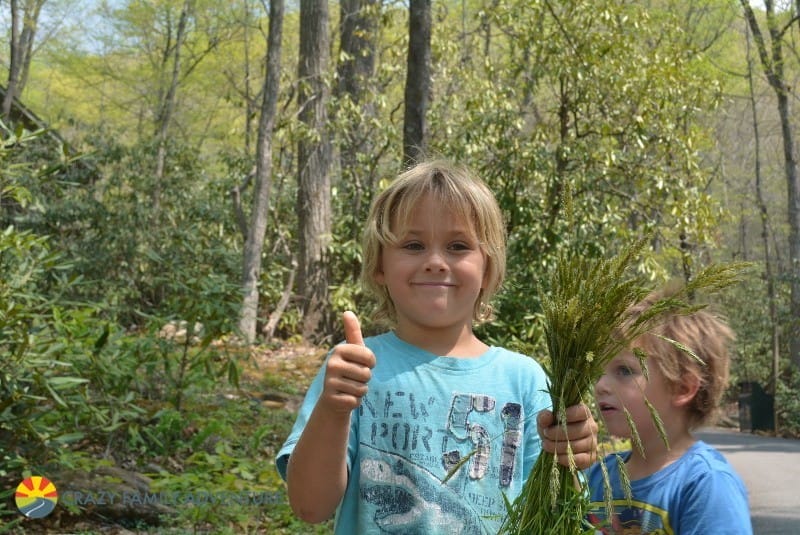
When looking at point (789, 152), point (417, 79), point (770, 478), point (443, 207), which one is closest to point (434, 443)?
point (443, 207)

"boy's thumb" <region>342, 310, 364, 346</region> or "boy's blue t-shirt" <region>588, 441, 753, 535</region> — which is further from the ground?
"boy's thumb" <region>342, 310, 364, 346</region>

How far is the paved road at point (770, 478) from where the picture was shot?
24.7 feet

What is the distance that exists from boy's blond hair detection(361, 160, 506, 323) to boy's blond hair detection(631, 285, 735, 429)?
1.75 feet

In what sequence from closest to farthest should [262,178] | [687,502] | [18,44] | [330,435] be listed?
[330,435], [687,502], [262,178], [18,44]

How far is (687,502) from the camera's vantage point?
7.38 feet

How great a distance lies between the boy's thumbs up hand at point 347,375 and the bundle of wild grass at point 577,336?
1.22 ft

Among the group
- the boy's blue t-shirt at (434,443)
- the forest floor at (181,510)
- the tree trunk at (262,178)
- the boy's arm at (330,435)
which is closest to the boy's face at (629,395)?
the boy's blue t-shirt at (434,443)

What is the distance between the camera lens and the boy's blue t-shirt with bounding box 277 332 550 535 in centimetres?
200

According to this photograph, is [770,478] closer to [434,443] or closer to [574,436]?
[434,443]

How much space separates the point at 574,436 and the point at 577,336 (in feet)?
0.66

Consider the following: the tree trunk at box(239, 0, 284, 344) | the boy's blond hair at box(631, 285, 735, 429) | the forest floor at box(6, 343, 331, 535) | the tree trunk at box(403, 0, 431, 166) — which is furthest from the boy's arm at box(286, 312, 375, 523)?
the tree trunk at box(239, 0, 284, 344)

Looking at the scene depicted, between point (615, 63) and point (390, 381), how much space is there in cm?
762

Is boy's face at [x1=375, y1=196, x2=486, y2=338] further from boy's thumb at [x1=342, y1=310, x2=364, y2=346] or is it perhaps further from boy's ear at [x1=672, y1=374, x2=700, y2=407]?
boy's ear at [x1=672, y1=374, x2=700, y2=407]

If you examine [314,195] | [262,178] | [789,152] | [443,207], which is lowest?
[443,207]
